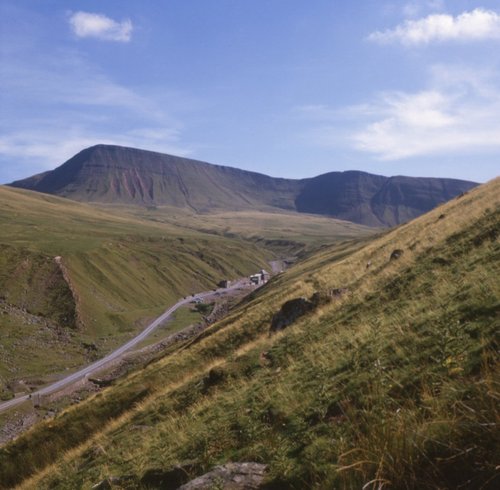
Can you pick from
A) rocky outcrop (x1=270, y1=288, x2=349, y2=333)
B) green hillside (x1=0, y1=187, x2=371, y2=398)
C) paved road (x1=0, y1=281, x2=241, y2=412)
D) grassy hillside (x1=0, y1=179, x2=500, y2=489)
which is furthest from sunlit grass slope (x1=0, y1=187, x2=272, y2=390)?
grassy hillside (x1=0, y1=179, x2=500, y2=489)

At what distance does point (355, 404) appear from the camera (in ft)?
32.0

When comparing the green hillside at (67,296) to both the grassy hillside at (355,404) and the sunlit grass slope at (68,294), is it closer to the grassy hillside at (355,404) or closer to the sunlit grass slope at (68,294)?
the sunlit grass slope at (68,294)

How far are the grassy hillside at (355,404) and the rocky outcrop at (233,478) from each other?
337mm

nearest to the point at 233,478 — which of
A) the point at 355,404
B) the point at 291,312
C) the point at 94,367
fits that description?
the point at 355,404

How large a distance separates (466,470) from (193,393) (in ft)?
52.2

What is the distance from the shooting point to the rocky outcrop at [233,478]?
814 centimetres

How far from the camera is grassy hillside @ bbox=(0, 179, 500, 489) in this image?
6.09 meters

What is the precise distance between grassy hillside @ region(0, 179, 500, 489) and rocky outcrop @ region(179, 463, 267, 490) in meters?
0.34

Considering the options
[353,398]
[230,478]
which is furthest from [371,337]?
[230,478]

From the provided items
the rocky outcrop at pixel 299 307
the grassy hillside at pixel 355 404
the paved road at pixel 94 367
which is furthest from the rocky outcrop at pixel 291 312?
the paved road at pixel 94 367

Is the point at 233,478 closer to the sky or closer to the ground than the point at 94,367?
closer to the sky

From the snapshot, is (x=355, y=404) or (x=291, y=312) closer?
(x=355, y=404)

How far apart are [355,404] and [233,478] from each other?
3.21 meters

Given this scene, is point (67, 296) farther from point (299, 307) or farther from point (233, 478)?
point (233, 478)
